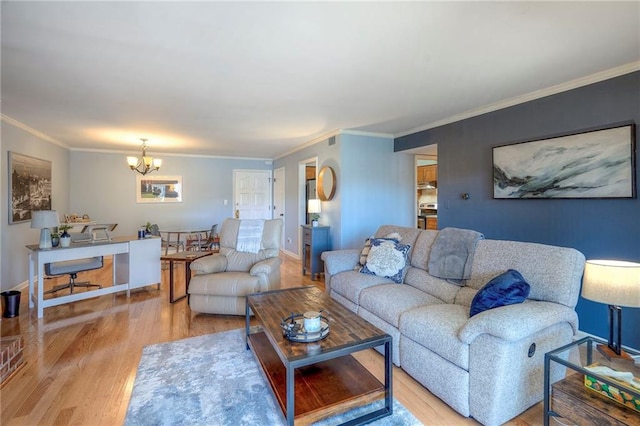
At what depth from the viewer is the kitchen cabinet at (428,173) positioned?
6.97 m

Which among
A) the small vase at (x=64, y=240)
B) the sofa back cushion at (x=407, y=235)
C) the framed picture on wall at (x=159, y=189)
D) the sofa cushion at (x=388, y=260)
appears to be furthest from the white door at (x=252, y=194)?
the sofa cushion at (x=388, y=260)

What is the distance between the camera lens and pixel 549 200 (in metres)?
3.04

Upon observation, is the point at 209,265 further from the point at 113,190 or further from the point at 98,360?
the point at 113,190

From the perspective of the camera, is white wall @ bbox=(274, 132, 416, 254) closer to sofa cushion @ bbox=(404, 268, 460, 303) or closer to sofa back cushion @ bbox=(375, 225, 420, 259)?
sofa back cushion @ bbox=(375, 225, 420, 259)

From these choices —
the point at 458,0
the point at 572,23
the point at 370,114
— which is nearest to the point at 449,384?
the point at 458,0

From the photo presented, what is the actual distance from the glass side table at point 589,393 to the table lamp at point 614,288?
0.22 ft

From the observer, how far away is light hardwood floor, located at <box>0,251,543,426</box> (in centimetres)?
176

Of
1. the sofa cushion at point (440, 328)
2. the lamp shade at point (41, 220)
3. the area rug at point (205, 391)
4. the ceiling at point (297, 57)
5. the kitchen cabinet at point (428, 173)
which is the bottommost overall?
the area rug at point (205, 391)

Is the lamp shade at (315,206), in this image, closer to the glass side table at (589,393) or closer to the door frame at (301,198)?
the door frame at (301,198)

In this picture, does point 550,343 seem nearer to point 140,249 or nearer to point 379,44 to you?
point 379,44

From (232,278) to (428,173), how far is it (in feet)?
17.9

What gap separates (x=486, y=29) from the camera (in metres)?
1.93

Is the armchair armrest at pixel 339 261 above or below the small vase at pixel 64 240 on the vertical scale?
below

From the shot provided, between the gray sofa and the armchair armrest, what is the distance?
2.38 ft
